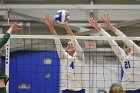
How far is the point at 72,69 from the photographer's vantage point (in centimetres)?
594

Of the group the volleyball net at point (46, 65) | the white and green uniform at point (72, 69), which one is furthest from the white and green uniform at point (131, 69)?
the volleyball net at point (46, 65)

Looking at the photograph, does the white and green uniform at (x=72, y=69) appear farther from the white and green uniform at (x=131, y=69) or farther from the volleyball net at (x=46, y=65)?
the volleyball net at (x=46, y=65)

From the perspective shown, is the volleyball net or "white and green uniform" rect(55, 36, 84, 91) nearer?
"white and green uniform" rect(55, 36, 84, 91)

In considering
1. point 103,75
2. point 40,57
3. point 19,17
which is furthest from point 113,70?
point 19,17

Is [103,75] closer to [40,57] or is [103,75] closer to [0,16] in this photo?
[40,57]

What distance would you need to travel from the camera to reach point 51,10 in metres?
9.26

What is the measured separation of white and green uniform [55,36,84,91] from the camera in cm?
591

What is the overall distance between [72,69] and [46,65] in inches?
129

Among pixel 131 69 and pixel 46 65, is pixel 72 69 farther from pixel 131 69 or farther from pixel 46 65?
pixel 46 65

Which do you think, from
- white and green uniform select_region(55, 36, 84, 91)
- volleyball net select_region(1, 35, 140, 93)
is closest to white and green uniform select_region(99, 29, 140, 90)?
white and green uniform select_region(55, 36, 84, 91)

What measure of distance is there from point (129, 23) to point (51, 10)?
76.2 inches

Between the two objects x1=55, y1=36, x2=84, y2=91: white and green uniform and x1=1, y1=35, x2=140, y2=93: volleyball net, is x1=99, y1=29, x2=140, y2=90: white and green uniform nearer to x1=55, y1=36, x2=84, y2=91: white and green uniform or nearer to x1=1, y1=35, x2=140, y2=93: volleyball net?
x1=55, y1=36, x2=84, y2=91: white and green uniform

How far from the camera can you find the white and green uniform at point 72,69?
5914 mm

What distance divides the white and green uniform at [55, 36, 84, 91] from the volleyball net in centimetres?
303
